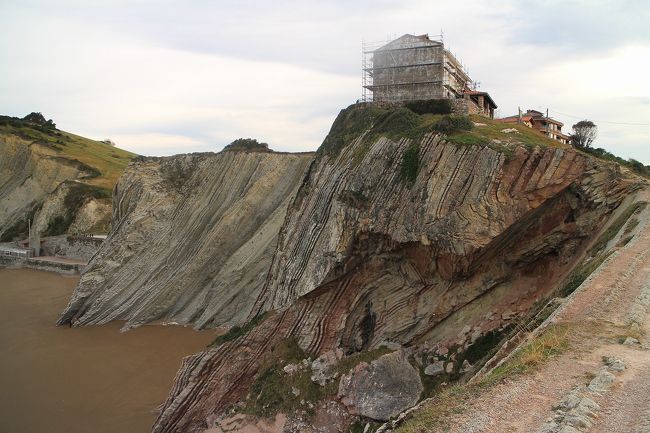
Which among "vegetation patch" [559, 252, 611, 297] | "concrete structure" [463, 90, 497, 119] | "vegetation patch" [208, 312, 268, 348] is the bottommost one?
"vegetation patch" [208, 312, 268, 348]

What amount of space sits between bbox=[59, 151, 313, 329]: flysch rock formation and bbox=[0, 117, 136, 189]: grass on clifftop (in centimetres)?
2474

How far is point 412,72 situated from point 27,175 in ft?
154

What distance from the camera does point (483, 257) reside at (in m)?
14.8

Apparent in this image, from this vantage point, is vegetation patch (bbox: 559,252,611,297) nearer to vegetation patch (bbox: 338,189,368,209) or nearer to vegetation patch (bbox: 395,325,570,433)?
vegetation patch (bbox: 395,325,570,433)

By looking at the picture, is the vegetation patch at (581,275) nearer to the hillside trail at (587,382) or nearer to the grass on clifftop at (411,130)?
the hillside trail at (587,382)

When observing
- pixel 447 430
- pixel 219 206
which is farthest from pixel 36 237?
pixel 447 430

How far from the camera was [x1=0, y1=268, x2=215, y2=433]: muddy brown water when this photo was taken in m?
16.4

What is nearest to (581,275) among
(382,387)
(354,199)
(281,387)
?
(382,387)

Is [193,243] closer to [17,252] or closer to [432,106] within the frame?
[432,106]

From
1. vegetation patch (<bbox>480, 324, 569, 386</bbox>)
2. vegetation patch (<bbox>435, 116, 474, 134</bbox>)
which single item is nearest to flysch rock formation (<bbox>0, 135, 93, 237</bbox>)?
vegetation patch (<bbox>435, 116, 474, 134</bbox>)

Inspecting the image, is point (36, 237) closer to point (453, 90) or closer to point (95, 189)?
point (95, 189)

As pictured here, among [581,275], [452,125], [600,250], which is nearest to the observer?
[581,275]

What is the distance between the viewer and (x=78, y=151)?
64.1m

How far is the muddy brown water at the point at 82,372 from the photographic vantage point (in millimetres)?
16406
